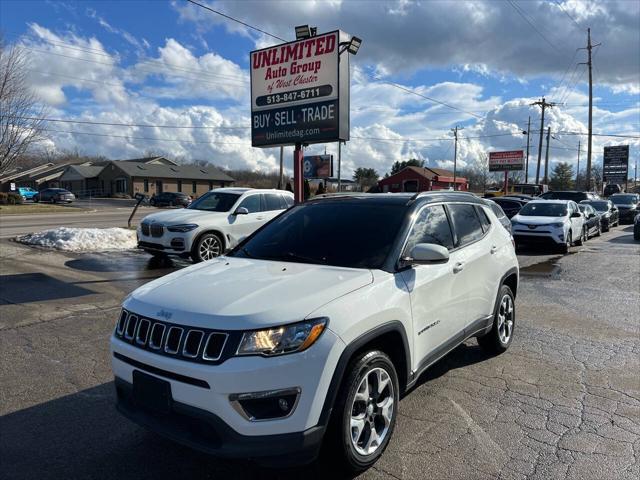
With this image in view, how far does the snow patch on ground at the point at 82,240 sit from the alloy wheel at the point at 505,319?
1077 cm

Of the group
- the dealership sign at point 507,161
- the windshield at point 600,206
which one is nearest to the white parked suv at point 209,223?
the windshield at point 600,206

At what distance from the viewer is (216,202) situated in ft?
39.1

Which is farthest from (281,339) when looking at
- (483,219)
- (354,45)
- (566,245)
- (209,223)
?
(566,245)

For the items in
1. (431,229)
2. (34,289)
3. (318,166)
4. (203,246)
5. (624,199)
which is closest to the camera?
(431,229)

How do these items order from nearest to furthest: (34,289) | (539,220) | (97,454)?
1. (97,454)
2. (34,289)
3. (539,220)

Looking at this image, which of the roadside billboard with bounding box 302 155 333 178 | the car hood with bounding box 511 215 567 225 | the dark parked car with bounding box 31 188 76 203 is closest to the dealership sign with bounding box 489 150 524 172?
the roadside billboard with bounding box 302 155 333 178

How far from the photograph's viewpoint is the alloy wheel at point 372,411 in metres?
3.11

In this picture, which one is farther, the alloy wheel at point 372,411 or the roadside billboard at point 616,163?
the roadside billboard at point 616,163

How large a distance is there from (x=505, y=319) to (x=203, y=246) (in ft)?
22.6

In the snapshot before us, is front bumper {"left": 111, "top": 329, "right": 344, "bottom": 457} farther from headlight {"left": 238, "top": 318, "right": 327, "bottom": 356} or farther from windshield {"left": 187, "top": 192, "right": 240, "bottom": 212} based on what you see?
windshield {"left": 187, "top": 192, "right": 240, "bottom": 212}

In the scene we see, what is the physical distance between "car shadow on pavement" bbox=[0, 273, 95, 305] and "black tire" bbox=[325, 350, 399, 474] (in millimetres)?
6289

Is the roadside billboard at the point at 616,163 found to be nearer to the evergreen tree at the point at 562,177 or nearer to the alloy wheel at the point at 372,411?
the evergreen tree at the point at 562,177

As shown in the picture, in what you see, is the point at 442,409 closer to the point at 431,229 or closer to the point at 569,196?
the point at 431,229

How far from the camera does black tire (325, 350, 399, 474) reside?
2918 mm
